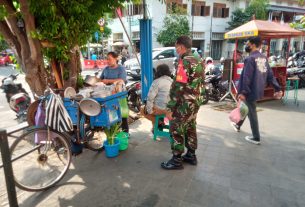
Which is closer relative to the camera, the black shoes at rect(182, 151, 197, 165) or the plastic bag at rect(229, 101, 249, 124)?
the black shoes at rect(182, 151, 197, 165)

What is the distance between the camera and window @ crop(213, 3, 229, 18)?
2539 cm

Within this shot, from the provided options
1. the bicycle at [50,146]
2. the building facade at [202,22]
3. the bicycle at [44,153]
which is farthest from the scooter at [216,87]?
the building facade at [202,22]

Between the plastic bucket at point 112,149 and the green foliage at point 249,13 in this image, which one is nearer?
the plastic bucket at point 112,149

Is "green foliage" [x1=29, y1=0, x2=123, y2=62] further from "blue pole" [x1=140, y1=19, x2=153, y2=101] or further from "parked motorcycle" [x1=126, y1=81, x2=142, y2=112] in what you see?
"parked motorcycle" [x1=126, y1=81, x2=142, y2=112]

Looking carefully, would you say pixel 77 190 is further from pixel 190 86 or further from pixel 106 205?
pixel 190 86

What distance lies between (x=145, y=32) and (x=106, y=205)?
3838 millimetres

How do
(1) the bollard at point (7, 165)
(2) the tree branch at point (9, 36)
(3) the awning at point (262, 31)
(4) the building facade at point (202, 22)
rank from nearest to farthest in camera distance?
(1) the bollard at point (7, 165)
(2) the tree branch at point (9, 36)
(3) the awning at point (262, 31)
(4) the building facade at point (202, 22)

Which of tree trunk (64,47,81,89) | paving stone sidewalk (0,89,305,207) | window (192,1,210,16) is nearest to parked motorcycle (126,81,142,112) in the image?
paving stone sidewalk (0,89,305,207)

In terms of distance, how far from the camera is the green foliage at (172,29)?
21.4 m

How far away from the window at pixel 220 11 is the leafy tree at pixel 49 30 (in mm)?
23654

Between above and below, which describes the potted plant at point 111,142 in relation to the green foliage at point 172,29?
below

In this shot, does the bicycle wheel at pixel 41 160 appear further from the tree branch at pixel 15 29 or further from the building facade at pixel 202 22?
the building facade at pixel 202 22

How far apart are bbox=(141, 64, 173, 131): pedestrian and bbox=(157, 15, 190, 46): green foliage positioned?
702 inches

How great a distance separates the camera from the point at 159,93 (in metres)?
4.22
